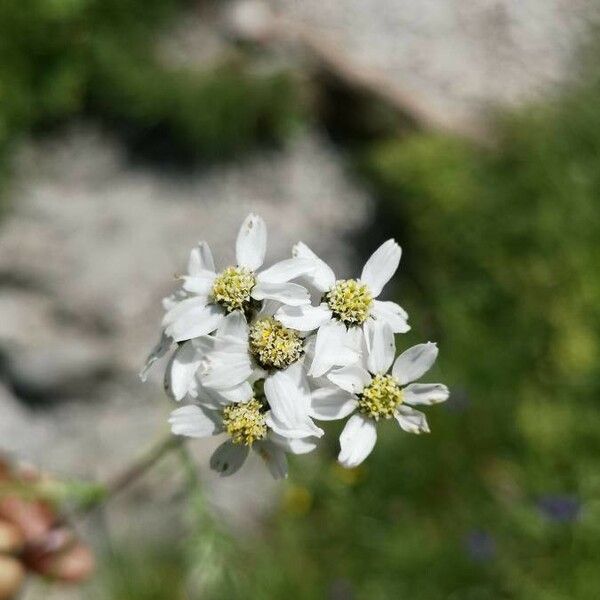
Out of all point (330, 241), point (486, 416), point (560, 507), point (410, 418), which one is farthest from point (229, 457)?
point (330, 241)

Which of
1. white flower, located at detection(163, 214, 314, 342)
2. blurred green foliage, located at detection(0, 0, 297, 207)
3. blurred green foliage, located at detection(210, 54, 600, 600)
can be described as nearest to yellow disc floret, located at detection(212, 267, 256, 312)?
white flower, located at detection(163, 214, 314, 342)

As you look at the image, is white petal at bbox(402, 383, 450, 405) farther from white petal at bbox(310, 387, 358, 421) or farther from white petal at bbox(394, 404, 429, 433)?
white petal at bbox(310, 387, 358, 421)

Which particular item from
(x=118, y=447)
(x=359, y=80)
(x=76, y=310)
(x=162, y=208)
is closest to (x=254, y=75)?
(x=359, y=80)

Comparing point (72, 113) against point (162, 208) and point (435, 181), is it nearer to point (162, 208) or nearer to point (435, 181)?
point (162, 208)

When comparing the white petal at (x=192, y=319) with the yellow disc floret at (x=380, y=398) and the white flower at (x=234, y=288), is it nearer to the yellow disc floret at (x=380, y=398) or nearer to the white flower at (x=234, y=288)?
the white flower at (x=234, y=288)

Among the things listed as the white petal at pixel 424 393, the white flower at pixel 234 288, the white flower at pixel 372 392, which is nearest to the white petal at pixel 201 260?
the white flower at pixel 234 288

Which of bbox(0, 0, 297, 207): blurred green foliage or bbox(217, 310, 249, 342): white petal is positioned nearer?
bbox(217, 310, 249, 342): white petal

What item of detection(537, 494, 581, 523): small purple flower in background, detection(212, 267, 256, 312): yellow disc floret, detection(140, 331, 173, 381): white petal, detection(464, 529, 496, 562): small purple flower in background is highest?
detection(212, 267, 256, 312): yellow disc floret
